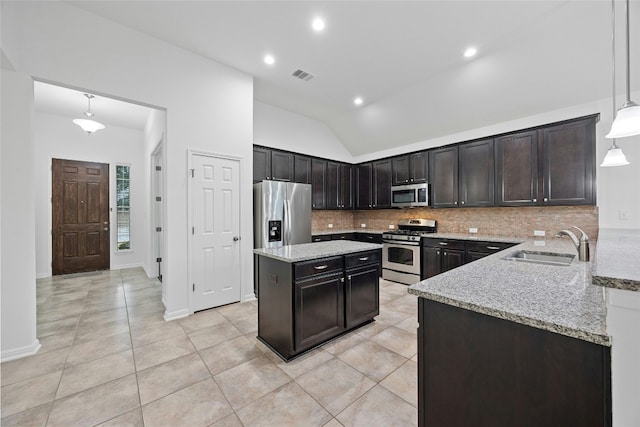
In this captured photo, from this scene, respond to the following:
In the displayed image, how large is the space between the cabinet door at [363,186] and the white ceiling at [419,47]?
1789 mm

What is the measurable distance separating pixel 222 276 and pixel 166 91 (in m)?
2.52

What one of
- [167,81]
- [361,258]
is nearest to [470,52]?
[361,258]

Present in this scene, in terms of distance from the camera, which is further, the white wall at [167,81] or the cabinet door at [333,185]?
the cabinet door at [333,185]

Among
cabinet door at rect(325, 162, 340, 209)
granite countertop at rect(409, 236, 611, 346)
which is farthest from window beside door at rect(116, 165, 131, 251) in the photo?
granite countertop at rect(409, 236, 611, 346)

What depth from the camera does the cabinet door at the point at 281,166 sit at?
476 centimetres

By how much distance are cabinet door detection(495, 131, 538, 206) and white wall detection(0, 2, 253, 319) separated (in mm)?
3904

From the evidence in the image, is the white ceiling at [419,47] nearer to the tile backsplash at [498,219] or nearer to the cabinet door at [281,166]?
the cabinet door at [281,166]

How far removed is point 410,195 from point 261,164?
2932 millimetres

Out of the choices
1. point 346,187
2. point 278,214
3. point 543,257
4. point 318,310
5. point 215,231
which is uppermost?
point 346,187

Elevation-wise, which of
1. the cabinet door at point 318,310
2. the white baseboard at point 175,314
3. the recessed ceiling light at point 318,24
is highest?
the recessed ceiling light at point 318,24

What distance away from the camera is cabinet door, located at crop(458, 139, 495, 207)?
4.12 m

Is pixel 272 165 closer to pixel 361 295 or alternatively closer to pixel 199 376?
pixel 361 295

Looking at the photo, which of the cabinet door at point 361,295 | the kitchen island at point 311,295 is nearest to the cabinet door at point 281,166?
the kitchen island at point 311,295

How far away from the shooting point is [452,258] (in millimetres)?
4148
